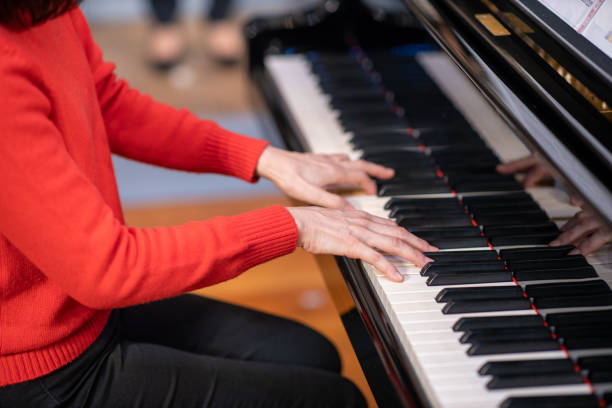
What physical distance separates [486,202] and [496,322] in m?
0.32

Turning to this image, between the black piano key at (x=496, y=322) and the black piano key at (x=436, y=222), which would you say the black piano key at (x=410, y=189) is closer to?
the black piano key at (x=436, y=222)

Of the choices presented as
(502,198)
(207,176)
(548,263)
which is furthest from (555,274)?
(207,176)

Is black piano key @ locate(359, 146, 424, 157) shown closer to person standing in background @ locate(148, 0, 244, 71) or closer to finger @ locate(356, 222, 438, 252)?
finger @ locate(356, 222, 438, 252)

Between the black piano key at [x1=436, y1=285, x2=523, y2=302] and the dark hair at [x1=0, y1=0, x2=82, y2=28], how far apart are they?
Result: 0.61 meters

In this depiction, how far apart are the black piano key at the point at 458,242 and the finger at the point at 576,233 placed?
0.11m

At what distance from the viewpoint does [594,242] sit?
3.28 ft

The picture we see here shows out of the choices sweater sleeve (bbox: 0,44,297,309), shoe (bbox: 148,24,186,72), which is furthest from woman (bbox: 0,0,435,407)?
shoe (bbox: 148,24,186,72)

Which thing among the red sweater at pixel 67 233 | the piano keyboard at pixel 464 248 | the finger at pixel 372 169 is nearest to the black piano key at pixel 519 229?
the piano keyboard at pixel 464 248

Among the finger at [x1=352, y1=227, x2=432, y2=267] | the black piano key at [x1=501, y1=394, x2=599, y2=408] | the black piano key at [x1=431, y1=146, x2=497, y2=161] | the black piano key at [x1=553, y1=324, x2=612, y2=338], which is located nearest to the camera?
the black piano key at [x1=501, y1=394, x2=599, y2=408]

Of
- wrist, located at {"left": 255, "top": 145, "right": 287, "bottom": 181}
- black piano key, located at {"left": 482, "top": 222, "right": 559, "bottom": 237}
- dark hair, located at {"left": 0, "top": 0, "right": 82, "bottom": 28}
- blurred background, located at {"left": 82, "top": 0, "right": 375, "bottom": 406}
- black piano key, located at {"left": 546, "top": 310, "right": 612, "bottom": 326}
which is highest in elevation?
dark hair, located at {"left": 0, "top": 0, "right": 82, "bottom": 28}

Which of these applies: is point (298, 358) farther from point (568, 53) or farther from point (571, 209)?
point (568, 53)

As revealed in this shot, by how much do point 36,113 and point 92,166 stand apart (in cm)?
17

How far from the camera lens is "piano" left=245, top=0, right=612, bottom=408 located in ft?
2.63

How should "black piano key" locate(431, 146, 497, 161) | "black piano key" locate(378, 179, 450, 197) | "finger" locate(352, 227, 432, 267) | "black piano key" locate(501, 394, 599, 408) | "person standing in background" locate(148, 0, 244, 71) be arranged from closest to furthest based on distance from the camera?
"black piano key" locate(501, 394, 599, 408) < "finger" locate(352, 227, 432, 267) < "black piano key" locate(378, 179, 450, 197) < "black piano key" locate(431, 146, 497, 161) < "person standing in background" locate(148, 0, 244, 71)
